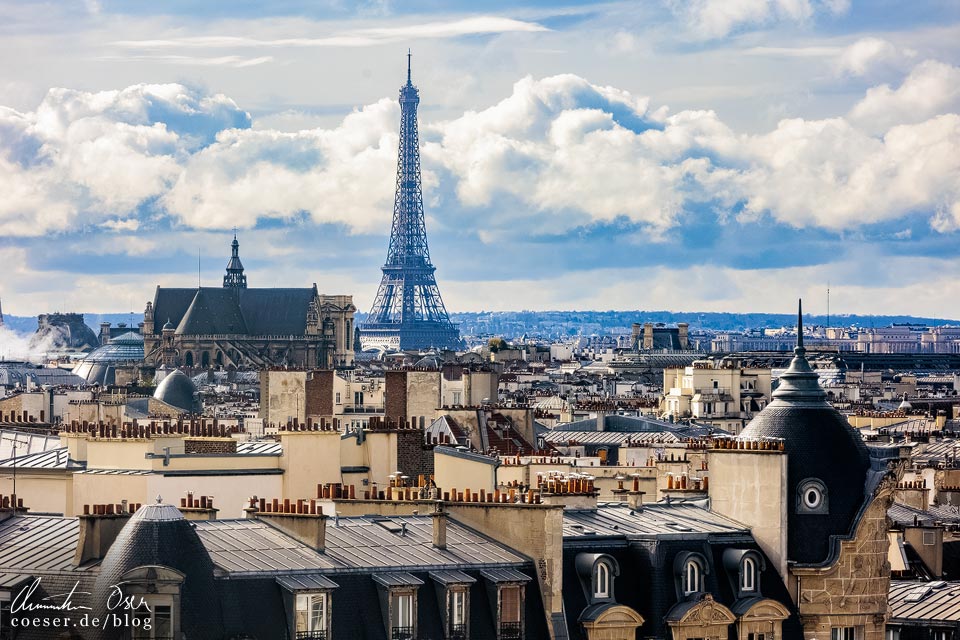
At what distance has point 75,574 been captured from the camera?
25859 mm

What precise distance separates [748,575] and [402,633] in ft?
16.2

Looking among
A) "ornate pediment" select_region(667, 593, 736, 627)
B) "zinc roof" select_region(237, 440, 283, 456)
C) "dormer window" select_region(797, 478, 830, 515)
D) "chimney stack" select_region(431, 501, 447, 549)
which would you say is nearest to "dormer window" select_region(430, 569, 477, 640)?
"chimney stack" select_region(431, 501, 447, 549)

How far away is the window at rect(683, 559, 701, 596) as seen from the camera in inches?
1150

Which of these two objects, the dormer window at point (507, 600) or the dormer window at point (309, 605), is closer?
the dormer window at point (309, 605)

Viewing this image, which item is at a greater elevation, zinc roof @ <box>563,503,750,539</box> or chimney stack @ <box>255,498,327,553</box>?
chimney stack @ <box>255,498,327,553</box>

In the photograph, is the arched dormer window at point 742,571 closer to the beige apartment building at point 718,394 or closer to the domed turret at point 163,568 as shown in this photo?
the domed turret at point 163,568

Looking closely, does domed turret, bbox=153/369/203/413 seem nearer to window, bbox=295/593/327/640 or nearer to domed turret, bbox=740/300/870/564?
domed turret, bbox=740/300/870/564

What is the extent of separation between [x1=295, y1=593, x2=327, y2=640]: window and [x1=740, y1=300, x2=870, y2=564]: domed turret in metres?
6.53

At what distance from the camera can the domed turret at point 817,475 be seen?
30375 millimetres

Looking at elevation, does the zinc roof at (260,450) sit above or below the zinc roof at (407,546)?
above

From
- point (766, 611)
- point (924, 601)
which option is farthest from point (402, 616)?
point (924, 601)

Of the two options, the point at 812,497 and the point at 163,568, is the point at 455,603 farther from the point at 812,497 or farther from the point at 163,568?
the point at 812,497

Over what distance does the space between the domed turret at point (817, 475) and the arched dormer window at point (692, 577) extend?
1.50 meters

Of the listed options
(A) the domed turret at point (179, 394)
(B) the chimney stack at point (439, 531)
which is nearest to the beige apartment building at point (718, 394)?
(A) the domed turret at point (179, 394)
